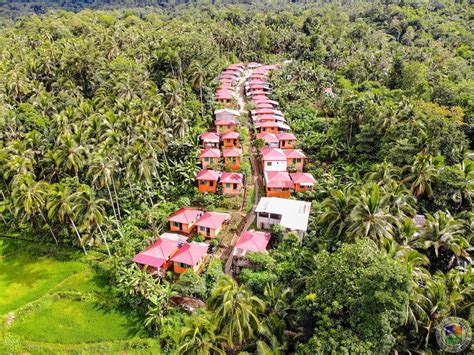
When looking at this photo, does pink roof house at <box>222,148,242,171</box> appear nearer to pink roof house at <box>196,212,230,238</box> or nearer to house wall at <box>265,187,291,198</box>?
house wall at <box>265,187,291,198</box>

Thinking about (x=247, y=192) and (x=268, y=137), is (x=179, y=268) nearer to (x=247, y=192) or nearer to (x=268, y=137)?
(x=247, y=192)

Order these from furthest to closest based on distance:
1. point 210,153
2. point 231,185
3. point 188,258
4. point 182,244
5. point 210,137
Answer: point 210,137 → point 210,153 → point 231,185 → point 182,244 → point 188,258

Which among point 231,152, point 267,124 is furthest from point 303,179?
point 267,124

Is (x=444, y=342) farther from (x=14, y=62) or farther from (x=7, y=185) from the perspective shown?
(x=14, y=62)

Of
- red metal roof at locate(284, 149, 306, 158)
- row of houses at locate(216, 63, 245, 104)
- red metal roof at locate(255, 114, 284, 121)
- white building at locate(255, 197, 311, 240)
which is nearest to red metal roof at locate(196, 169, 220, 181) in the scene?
white building at locate(255, 197, 311, 240)

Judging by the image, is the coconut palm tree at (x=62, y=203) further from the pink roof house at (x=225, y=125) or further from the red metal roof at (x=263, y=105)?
the red metal roof at (x=263, y=105)

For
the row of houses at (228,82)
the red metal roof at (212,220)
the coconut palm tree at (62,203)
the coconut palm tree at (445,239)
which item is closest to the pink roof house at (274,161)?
the red metal roof at (212,220)
